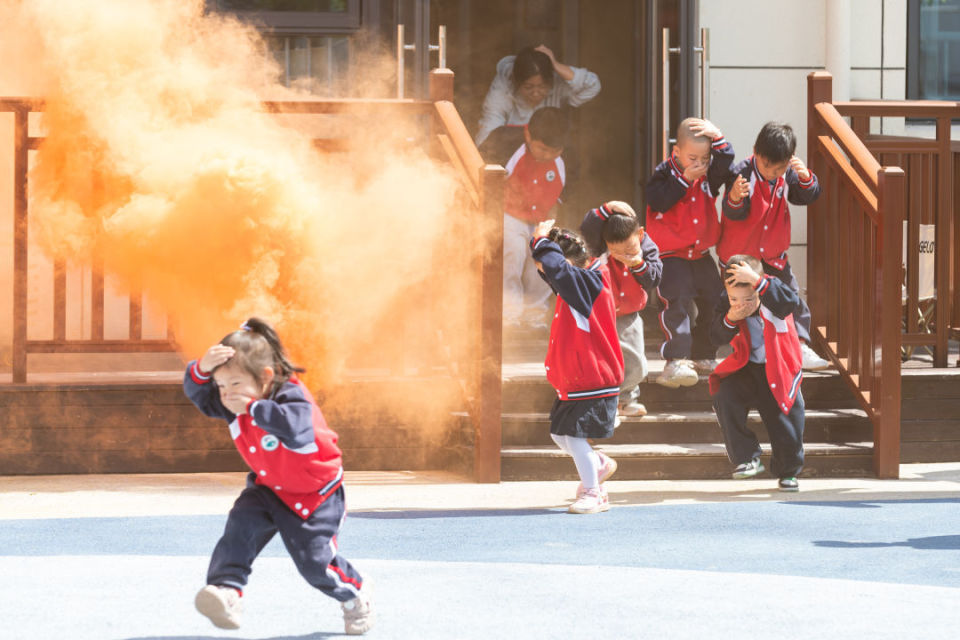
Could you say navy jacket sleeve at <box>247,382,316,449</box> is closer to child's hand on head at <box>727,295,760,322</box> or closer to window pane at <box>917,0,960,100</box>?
child's hand on head at <box>727,295,760,322</box>

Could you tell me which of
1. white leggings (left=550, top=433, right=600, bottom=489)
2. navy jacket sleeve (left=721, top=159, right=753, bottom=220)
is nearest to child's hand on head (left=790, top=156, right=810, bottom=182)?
navy jacket sleeve (left=721, top=159, right=753, bottom=220)

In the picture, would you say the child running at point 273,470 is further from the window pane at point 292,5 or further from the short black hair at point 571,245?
the window pane at point 292,5

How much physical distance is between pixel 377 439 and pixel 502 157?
2.87 meters


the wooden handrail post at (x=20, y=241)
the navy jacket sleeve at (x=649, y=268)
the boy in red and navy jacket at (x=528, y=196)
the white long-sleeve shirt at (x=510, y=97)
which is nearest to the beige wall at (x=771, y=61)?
the white long-sleeve shirt at (x=510, y=97)

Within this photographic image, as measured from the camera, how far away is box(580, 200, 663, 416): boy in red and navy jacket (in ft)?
24.6

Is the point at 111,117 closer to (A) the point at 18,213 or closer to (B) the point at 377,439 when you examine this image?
(A) the point at 18,213

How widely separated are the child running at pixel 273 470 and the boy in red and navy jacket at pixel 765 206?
13.6ft

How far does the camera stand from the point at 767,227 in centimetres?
835

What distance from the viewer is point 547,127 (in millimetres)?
9805

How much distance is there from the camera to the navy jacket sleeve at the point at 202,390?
185 inches

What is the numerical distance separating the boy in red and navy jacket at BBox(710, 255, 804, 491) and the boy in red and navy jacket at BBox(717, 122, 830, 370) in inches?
27.8

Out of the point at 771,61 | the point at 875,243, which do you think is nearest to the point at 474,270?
the point at 875,243

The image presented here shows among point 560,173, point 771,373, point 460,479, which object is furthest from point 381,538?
point 560,173

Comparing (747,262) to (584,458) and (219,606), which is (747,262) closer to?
(584,458)
